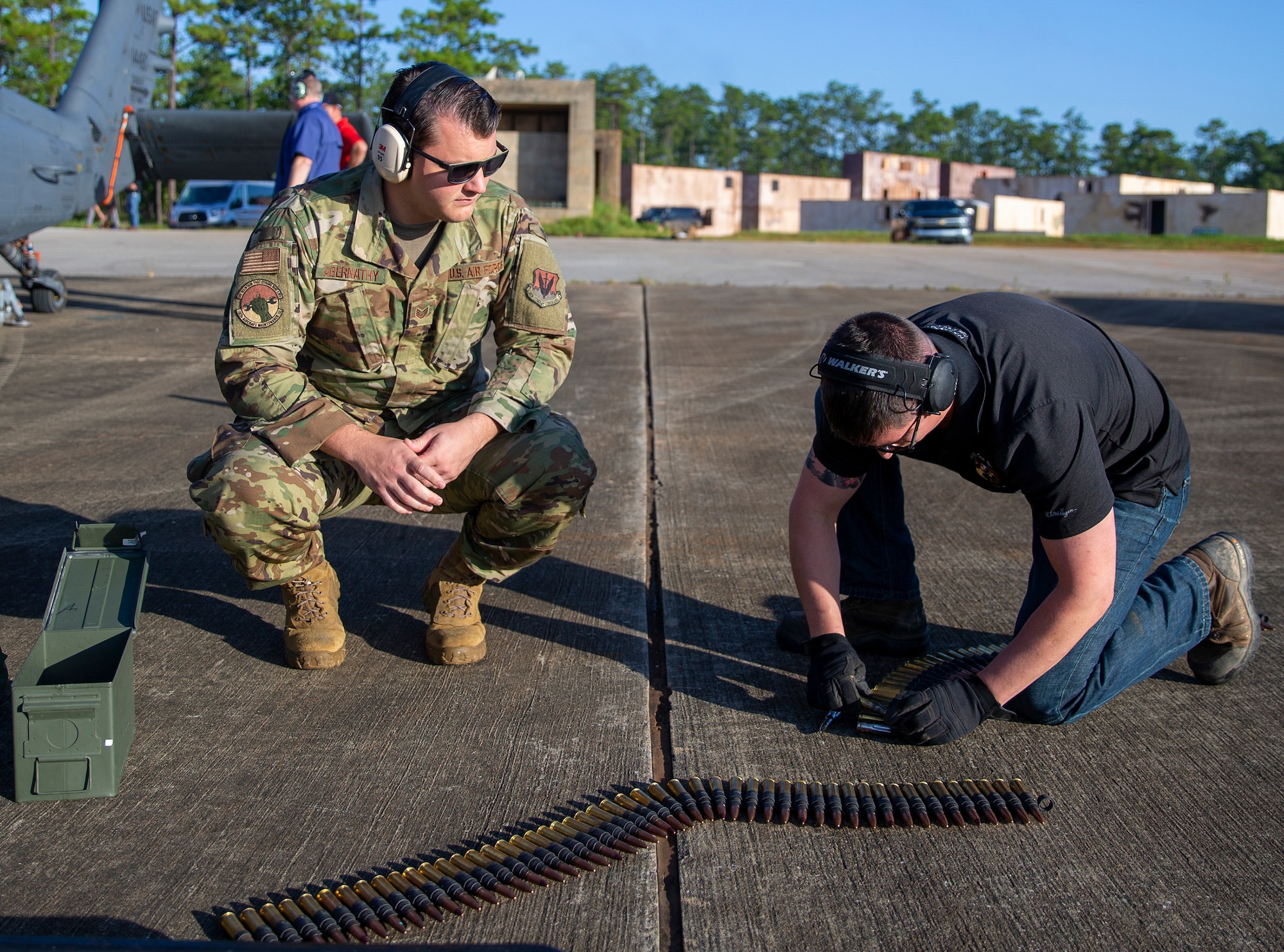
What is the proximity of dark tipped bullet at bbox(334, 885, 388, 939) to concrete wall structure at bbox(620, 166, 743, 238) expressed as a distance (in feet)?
196

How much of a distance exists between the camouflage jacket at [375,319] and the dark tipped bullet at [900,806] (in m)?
1.35

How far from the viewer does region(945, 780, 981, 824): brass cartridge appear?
2.19 metres

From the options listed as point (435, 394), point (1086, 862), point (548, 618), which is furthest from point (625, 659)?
point (1086, 862)

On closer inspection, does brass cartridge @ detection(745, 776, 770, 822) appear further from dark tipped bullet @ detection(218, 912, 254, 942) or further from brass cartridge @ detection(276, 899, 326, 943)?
dark tipped bullet @ detection(218, 912, 254, 942)

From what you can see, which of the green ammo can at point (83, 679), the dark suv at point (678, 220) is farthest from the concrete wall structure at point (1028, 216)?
the green ammo can at point (83, 679)

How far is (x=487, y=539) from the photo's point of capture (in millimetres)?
2918

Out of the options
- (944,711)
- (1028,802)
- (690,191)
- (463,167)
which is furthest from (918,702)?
(690,191)

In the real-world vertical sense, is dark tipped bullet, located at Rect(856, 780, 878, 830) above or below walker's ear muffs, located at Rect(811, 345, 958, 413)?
below

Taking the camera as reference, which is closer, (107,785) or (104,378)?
(107,785)

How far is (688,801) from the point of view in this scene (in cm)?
220

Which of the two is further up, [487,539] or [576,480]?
[576,480]

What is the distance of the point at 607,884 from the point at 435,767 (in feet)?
1.86

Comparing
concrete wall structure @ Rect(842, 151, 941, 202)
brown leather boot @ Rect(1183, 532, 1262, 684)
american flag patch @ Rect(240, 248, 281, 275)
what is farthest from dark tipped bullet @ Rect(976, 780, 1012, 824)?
concrete wall structure @ Rect(842, 151, 941, 202)

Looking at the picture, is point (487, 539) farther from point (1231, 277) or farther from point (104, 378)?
point (1231, 277)
